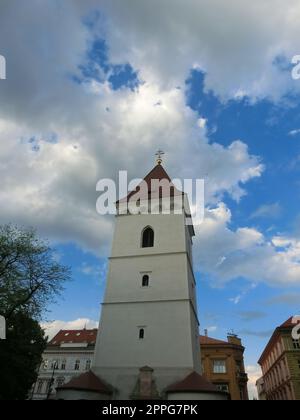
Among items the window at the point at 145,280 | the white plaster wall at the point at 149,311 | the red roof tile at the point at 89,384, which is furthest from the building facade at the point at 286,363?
the red roof tile at the point at 89,384

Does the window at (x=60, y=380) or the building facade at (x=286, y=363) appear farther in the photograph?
the window at (x=60, y=380)

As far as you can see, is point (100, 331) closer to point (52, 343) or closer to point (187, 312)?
point (187, 312)

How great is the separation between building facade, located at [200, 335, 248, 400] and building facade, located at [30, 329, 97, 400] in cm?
1814

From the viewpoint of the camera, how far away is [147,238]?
2591 centimetres

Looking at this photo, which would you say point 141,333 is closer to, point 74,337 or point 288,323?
point 288,323

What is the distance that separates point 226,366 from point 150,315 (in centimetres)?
2866

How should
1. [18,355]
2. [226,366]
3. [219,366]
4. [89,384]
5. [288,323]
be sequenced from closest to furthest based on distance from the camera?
[89,384], [18,355], [288,323], [226,366], [219,366]

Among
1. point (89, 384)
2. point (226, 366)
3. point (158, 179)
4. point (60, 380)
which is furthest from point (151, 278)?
point (60, 380)

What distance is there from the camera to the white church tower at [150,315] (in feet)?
62.9

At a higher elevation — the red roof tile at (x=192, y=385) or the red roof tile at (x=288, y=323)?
the red roof tile at (x=288, y=323)

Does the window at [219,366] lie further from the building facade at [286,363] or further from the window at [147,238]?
the window at [147,238]

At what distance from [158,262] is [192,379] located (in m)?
8.22

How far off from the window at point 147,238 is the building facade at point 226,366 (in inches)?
1053
